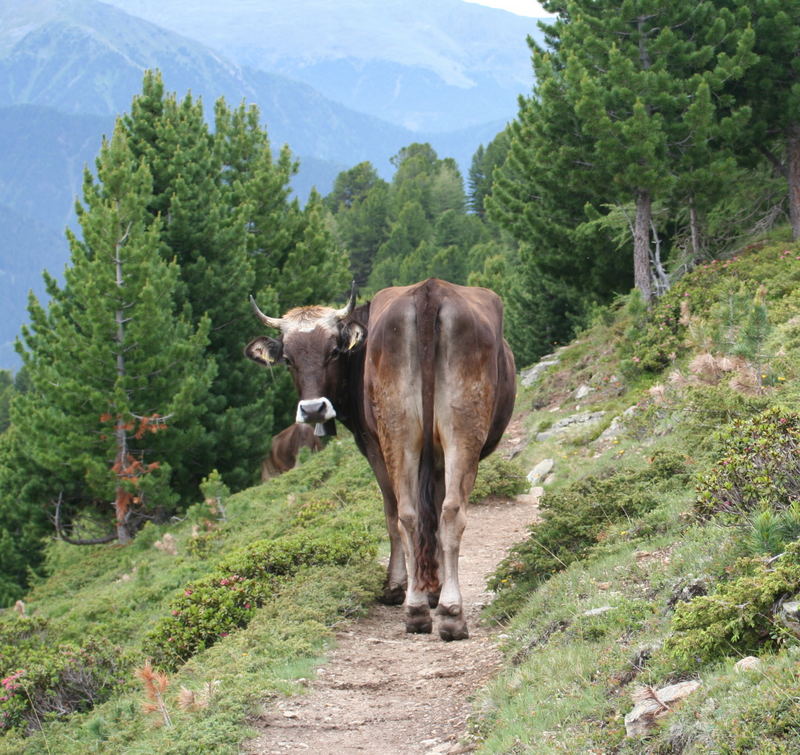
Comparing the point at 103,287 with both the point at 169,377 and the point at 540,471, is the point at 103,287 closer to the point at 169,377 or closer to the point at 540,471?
the point at 169,377

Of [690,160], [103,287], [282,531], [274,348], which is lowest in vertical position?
[282,531]

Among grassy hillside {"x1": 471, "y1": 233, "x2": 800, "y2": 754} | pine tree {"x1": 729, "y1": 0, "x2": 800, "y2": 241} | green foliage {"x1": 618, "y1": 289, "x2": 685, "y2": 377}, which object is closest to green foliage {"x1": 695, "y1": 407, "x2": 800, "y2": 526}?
grassy hillside {"x1": 471, "y1": 233, "x2": 800, "y2": 754}

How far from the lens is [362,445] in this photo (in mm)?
8398

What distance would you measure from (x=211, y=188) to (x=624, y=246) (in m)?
11.6

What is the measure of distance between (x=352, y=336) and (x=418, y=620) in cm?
239

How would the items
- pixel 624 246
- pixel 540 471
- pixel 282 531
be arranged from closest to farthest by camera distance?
pixel 282 531 < pixel 540 471 < pixel 624 246

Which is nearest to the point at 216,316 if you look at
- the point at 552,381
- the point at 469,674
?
the point at 552,381

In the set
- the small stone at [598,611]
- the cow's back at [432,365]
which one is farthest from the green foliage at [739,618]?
the cow's back at [432,365]

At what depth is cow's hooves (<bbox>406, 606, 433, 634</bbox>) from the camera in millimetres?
6656

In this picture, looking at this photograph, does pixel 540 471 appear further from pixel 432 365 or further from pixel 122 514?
pixel 122 514

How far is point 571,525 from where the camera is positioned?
23.7 ft

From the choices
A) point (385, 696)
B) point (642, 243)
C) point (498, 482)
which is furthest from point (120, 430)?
point (385, 696)

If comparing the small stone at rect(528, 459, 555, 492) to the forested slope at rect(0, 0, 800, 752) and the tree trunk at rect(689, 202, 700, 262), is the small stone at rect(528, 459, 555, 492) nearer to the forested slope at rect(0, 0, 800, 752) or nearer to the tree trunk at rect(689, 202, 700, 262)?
the forested slope at rect(0, 0, 800, 752)

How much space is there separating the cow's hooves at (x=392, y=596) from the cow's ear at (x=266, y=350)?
2140mm
